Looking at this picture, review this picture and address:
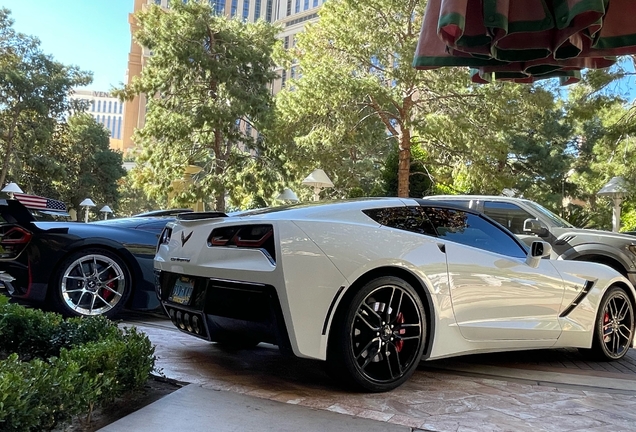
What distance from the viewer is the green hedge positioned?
210 cm

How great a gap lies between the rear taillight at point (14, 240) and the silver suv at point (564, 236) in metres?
5.30

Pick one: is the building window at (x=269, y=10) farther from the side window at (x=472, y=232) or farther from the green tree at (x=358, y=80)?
the side window at (x=472, y=232)

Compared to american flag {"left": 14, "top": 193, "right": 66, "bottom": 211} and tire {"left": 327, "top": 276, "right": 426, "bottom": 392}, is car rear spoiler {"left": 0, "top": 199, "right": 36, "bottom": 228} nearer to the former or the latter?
american flag {"left": 14, "top": 193, "right": 66, "bottom": 211}

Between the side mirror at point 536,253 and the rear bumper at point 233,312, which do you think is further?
the side mirror at point 536,253

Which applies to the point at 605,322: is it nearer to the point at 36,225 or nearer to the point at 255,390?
the point at 255,390

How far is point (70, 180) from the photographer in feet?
135

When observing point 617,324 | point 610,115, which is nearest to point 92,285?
point 617,324

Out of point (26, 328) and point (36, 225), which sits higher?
point (36, 225)

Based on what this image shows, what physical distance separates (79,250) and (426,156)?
14979 millimetres

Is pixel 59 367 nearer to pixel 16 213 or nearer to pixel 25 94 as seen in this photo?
pixel 16 213

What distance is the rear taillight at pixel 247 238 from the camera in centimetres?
332

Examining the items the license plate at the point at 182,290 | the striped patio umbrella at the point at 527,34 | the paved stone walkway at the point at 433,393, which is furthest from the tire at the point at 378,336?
the striped patio umbrella at the point at 527,34

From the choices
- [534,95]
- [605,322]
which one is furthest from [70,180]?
[605,322]

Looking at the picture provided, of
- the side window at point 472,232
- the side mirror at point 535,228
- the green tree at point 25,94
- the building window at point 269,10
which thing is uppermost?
the building window at point 269,10
